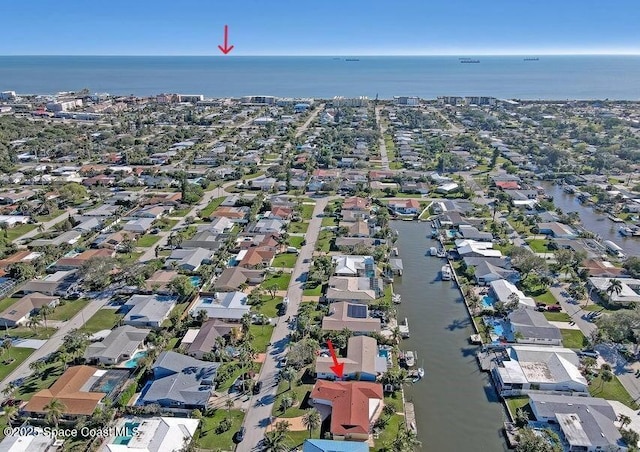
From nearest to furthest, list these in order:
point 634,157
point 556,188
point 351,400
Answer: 1. point 351,400
2. point 556,188
3. point 634,157

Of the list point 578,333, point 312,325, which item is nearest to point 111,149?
point 312,325

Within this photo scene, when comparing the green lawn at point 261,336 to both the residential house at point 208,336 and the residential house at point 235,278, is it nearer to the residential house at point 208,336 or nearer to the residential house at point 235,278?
the residential house at point 208,336

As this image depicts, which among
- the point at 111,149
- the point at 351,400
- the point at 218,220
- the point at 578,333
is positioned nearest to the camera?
the point at 351,400

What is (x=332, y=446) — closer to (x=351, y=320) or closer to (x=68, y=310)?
(x=351, y=320)

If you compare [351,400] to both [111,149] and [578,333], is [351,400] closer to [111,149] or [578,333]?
[578,333]

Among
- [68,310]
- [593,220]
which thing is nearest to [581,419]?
[68,310]

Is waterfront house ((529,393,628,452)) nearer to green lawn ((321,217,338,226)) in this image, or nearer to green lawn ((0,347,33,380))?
green lawn ((321,217,338,226))
